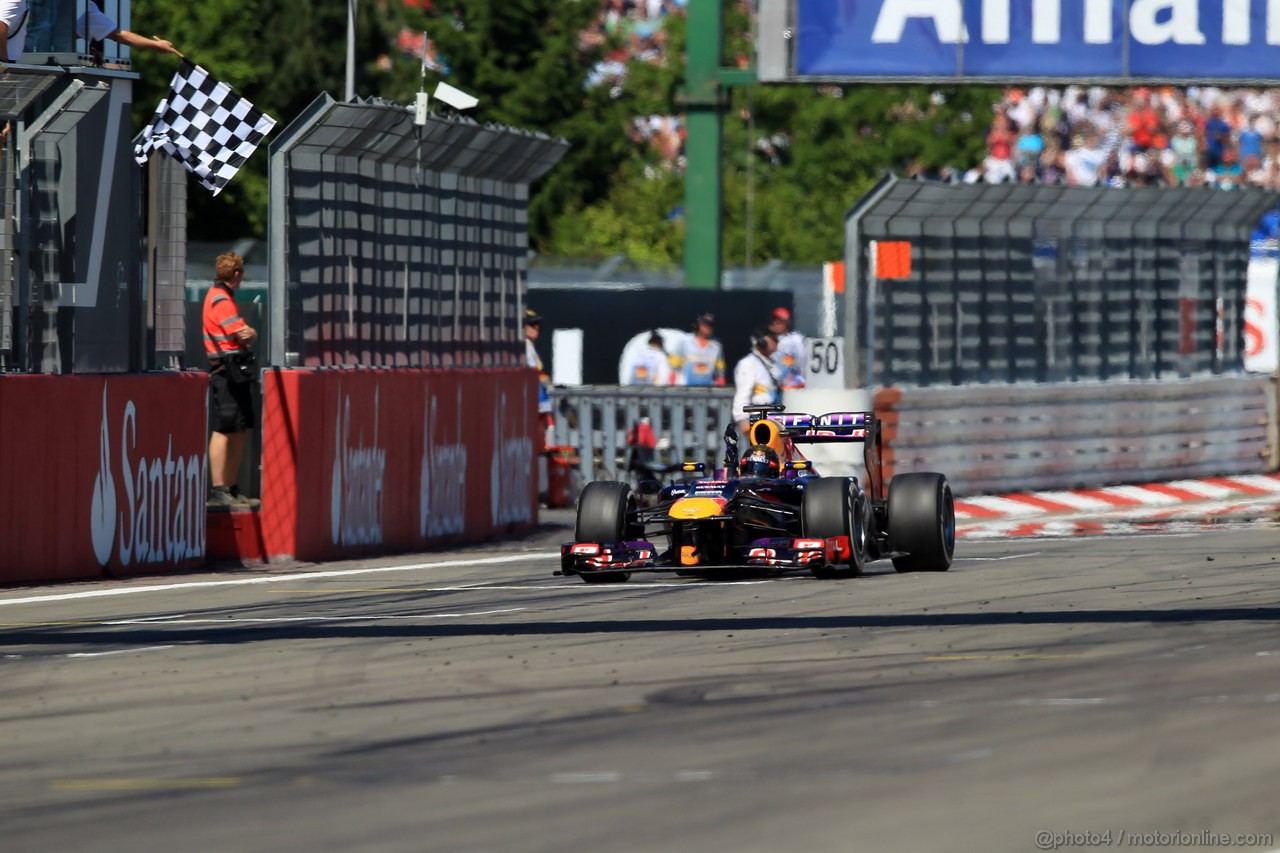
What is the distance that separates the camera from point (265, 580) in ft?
44.0

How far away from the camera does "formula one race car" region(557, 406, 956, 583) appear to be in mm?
12484

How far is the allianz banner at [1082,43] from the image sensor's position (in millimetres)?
25281

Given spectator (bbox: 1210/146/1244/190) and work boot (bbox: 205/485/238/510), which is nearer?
work boot (bbox: 205/485/238/510)

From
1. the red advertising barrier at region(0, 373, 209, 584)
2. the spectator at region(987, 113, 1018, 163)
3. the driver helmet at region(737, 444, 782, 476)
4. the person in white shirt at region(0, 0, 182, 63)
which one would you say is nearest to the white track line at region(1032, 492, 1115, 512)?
the driver helmet at region(737, 444, 782, 476)

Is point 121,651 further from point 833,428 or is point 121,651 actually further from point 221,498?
point 221,498

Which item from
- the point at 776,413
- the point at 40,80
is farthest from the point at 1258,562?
the point at 40,80

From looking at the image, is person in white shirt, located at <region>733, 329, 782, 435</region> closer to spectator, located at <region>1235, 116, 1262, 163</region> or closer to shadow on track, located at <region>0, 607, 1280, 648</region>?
shadow on track, located at <region>0, 607, 1280, 648</region>

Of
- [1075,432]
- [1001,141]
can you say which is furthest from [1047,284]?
[1001,141]

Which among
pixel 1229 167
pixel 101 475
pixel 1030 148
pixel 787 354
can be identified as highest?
pixel 1030 148

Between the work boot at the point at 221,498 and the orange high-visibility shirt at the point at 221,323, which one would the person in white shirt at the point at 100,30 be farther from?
the work boot at the point at 221,498

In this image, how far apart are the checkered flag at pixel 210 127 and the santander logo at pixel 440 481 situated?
2.30 meters

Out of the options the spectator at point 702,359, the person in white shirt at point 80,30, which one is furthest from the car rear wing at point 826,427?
the spectator at point 702,359

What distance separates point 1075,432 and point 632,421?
3847 mm

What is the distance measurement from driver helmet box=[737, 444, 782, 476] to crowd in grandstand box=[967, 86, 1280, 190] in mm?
30632
